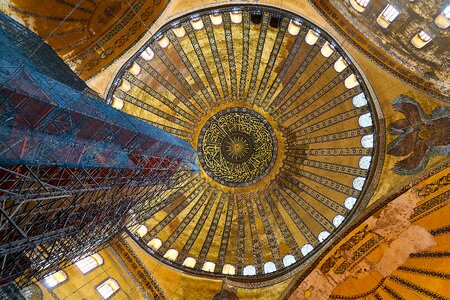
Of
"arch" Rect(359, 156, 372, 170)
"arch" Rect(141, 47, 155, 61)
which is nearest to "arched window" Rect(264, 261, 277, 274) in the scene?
"arch" Rect(359, 156, 372, 170)

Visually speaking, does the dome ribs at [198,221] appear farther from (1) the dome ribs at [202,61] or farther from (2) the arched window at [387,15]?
(2) the arched window at [387,15]

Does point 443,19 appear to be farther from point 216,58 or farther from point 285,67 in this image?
point 216,58

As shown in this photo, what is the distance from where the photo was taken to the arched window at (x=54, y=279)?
9.20 m

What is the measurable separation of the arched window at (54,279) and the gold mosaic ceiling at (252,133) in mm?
2579

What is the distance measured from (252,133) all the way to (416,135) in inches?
199

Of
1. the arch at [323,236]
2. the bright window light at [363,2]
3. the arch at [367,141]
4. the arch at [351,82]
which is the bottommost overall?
the arch at [323,236]

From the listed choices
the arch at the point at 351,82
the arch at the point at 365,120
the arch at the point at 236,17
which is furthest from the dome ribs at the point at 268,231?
the arch at the point at 236,17

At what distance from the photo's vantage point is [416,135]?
33.0ft

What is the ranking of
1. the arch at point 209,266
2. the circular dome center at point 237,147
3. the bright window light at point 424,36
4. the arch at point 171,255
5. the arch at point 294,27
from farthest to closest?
the circular dome center at point 237,147, the arch at point 209,266, the arch at point 171,255, the arch at point 294,27, the bright window light at point 424,36

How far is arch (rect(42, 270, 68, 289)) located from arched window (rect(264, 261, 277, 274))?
5622 mm

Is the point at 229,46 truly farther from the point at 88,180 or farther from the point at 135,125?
the point at 88,180

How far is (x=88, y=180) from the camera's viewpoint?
6871 millimetres

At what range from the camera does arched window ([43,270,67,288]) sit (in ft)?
30.2

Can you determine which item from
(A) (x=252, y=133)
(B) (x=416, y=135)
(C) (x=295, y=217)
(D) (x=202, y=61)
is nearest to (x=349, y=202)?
(C) (x=295, y=217)
